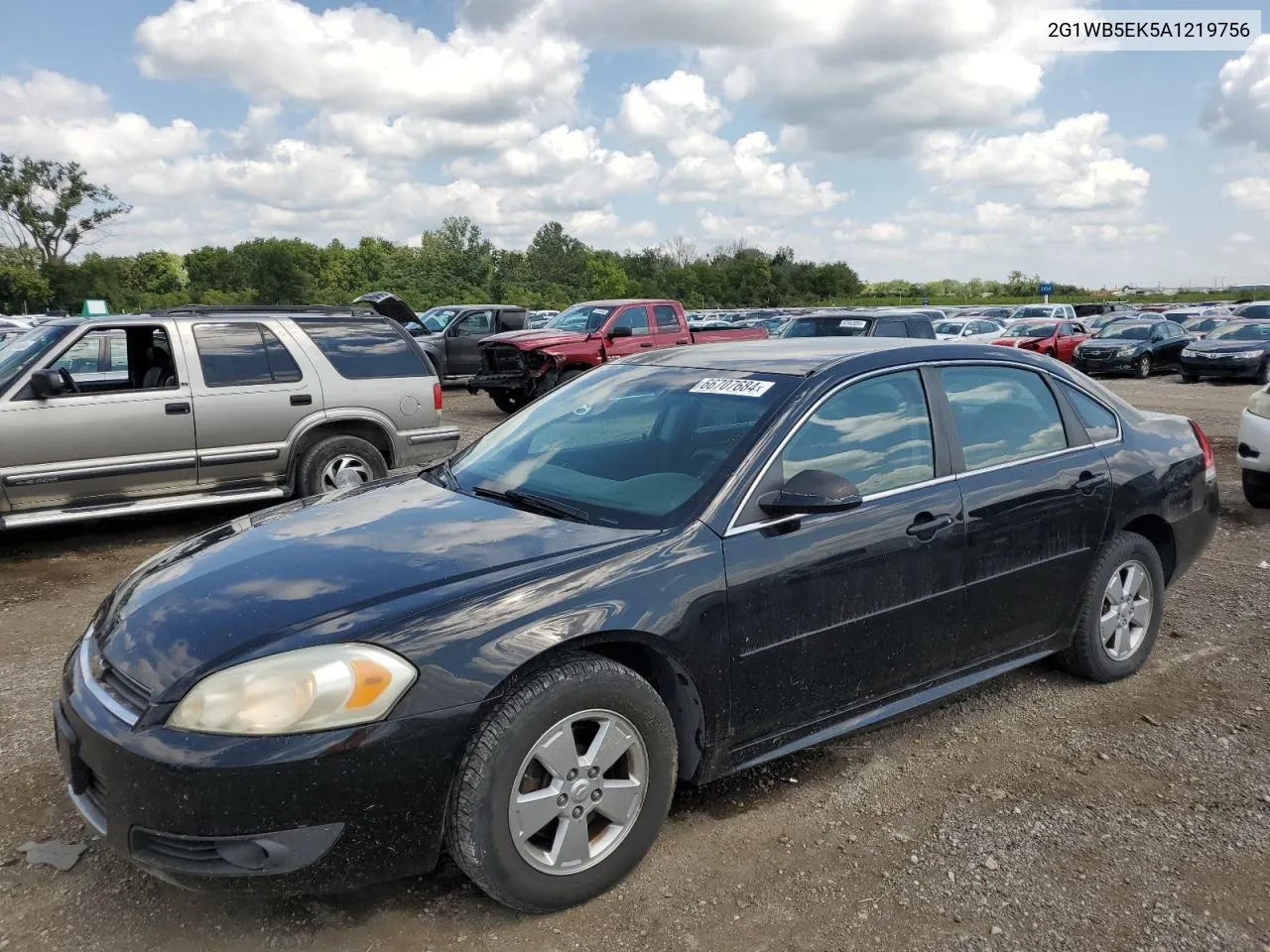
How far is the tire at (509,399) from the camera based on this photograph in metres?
15.3

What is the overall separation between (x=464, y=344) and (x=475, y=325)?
2.01 ft

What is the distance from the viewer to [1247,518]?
7422 mm

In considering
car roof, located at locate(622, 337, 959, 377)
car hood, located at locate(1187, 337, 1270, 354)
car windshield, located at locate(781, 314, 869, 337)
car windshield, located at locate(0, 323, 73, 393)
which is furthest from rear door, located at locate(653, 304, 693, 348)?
car hood, located at locate(1187, 337, 1270, 354)

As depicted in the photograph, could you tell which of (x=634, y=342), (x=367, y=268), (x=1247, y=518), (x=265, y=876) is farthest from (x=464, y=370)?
(x=367, y=268)

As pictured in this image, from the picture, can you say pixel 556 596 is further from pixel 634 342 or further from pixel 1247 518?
pixel 634 342

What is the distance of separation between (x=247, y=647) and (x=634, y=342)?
43.3 feet

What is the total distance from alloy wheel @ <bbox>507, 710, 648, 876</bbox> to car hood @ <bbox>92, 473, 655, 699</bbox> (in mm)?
462

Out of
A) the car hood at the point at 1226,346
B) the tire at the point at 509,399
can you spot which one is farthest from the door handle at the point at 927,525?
the car hood at the point at 1226,346

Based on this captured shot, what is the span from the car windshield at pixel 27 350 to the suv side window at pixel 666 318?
10.1m

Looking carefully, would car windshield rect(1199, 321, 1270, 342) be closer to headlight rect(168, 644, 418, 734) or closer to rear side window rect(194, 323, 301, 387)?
rear side window rect(194, 323, 301, 387)

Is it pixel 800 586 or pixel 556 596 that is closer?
pixel 556 596

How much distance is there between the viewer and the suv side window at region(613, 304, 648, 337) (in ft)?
50.3

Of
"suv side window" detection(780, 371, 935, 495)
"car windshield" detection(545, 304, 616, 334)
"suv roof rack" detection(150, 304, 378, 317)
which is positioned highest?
"suv roof rack" detection(150, 304, 378, 317)

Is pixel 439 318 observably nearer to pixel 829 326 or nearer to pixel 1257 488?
pixel 829 326
